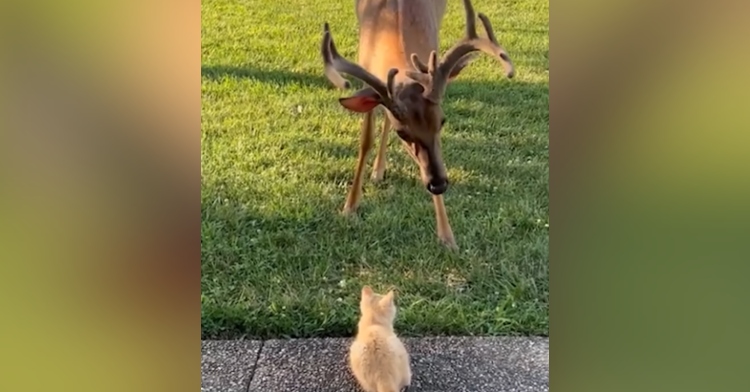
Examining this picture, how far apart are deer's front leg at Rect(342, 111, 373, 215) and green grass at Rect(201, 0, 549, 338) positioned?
28 millimetres

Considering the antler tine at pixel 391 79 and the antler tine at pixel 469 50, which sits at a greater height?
the antler tine at pixel 469 50

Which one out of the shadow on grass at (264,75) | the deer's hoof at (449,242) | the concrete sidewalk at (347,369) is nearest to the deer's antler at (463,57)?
the shadow on grass at (264,75)

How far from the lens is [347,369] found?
2707mm

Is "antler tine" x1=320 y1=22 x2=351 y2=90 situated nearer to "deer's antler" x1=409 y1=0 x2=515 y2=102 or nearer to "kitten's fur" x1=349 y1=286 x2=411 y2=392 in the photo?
"deer's antler" x1=409 y1=0 x2=515 y2=102

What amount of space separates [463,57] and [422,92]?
187mm

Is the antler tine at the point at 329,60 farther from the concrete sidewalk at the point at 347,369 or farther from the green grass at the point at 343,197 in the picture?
the concrete sidewalk at the point at 347,369

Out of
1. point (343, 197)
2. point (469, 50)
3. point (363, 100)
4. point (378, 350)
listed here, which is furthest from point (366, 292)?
point (469, 50)

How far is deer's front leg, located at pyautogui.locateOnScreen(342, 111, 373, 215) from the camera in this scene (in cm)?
268

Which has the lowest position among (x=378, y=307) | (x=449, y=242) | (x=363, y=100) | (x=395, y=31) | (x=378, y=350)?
(x=378, y=350)

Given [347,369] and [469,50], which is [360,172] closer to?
[469,50]

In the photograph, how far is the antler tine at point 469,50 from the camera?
252 cm

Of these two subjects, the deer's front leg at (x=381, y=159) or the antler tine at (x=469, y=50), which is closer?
the antler tine at (x=469, y=50)
